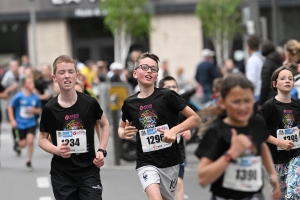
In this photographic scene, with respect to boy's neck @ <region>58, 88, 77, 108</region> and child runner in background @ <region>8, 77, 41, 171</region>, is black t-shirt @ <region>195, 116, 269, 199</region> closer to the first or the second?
boy's neck @ <region>58, 88, 77, 108</region>

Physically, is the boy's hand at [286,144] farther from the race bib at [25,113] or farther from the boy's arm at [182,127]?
the race bib at [25,113]

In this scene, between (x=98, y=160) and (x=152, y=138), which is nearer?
(x=98, y=160)

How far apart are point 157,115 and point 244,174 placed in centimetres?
224

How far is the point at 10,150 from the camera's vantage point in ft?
60.5

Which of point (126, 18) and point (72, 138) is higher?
point (126, 18)

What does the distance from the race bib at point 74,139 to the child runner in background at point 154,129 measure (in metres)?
0.43

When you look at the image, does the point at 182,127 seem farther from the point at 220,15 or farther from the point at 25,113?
the point at 220,15

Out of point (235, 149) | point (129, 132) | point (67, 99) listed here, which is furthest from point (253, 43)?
point (235, 149)

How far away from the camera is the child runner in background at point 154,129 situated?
760 cm

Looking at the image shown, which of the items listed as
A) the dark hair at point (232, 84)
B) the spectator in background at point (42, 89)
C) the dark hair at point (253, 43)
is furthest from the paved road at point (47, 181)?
the dark hair at point (232, 84)

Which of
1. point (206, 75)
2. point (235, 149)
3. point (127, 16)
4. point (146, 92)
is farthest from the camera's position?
point (127, 16)

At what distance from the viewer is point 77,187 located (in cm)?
730

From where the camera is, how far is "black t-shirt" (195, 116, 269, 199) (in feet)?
17.9

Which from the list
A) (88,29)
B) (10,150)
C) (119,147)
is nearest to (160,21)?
(88,29)
